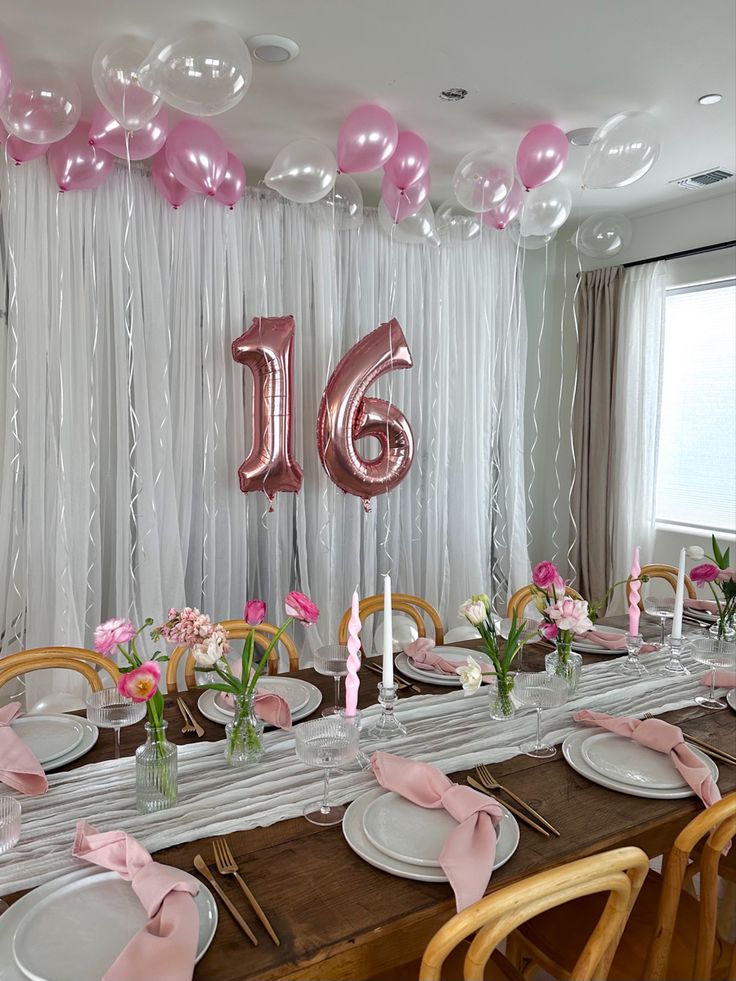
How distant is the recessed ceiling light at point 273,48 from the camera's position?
2246mm

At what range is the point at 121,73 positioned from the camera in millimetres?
2152

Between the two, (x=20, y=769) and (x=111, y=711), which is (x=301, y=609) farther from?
(x=20, y=769)

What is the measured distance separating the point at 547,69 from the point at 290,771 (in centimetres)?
233

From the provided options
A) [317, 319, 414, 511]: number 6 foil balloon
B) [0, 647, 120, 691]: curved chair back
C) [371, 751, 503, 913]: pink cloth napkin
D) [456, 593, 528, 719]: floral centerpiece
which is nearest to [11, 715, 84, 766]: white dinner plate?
[0, 647, 120, 691]: curved chair back

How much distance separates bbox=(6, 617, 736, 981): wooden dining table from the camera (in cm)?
104

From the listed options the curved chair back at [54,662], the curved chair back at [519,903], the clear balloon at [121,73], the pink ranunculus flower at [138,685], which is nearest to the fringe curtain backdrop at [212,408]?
the clear balloon at [121,73]

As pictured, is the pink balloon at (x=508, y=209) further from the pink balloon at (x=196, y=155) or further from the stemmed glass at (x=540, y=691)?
the stemmed glass at (x=540, y=691)

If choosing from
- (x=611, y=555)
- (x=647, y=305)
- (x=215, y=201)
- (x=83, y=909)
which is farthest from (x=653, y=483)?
(x=83, y=909)

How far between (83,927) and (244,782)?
43cm

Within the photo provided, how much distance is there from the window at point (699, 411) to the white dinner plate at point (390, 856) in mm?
3182

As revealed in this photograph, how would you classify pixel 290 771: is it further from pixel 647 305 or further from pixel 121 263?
pixel 647 305

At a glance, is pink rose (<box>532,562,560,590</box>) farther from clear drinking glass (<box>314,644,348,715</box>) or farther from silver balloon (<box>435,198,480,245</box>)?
silver balloon (<box>435,198,480,245</box>)

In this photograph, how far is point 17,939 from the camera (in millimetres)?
1026

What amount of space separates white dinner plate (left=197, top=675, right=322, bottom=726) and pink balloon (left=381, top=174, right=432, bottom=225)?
6.62 ft
